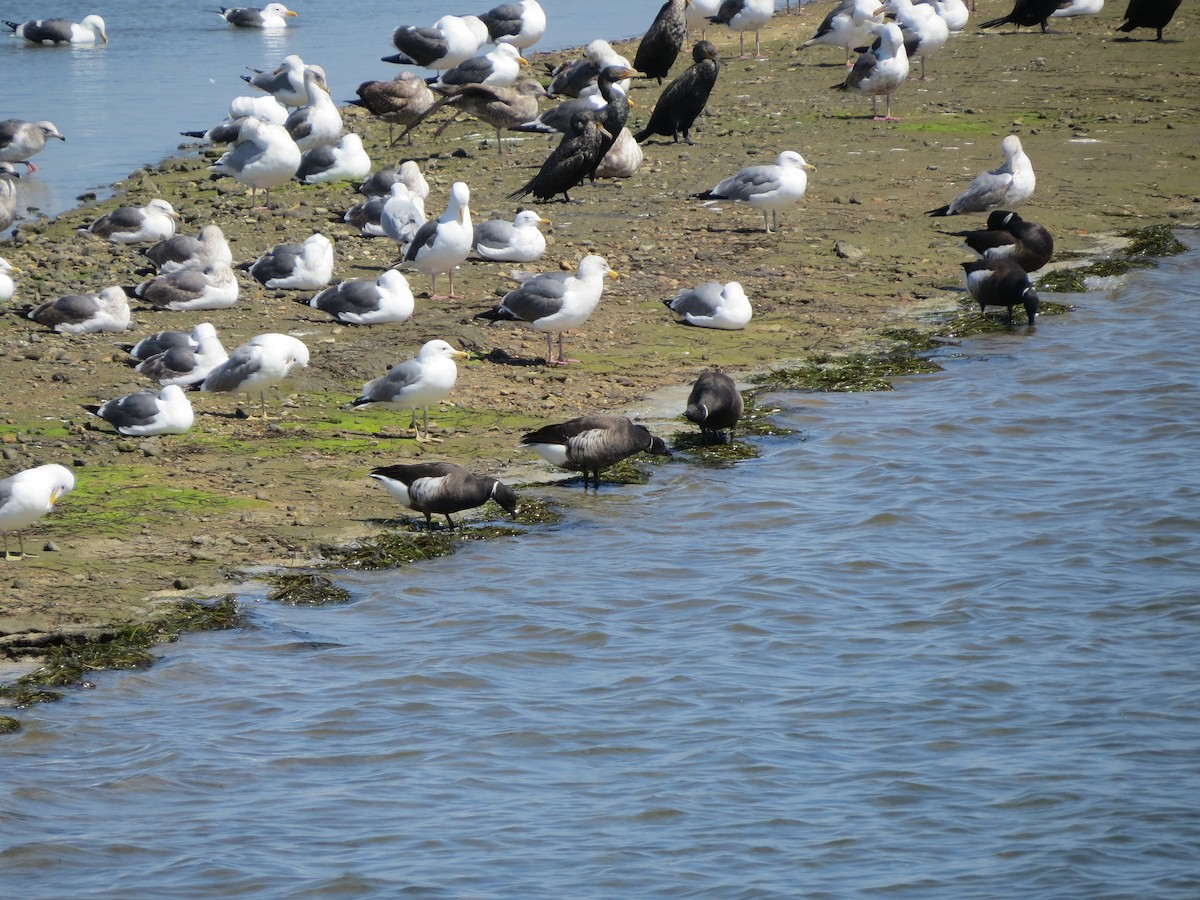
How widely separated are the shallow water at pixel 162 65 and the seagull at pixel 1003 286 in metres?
9.87

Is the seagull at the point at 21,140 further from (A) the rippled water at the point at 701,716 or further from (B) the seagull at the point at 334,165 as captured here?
(A) the rippled water at the point at 701,716

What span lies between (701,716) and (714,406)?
3.51 meters

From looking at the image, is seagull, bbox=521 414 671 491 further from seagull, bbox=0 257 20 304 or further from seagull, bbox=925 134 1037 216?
seagull, bbox=925 134 1037 216

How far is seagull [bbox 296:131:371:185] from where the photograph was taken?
18.0 meters

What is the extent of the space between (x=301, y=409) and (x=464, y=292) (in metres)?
3.15

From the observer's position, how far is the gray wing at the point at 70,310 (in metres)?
12.3

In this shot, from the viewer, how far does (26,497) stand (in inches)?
323

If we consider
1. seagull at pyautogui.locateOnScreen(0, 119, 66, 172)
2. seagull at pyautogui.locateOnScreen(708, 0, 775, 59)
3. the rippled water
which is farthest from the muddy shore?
seagull at pyautogui.locateOnScreen(0, 119, 66, 172)

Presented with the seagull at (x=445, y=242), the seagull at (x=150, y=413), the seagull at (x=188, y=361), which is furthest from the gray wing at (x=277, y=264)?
the seagull at (x=150, y=413)

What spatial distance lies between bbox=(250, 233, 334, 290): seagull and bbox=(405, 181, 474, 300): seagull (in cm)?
68

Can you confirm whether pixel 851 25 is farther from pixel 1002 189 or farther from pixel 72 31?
Result: pixel 72 31

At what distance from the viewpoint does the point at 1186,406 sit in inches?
455

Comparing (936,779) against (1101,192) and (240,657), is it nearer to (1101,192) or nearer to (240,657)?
(240,657)

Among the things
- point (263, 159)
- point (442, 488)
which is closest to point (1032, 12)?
point (263, 159)
